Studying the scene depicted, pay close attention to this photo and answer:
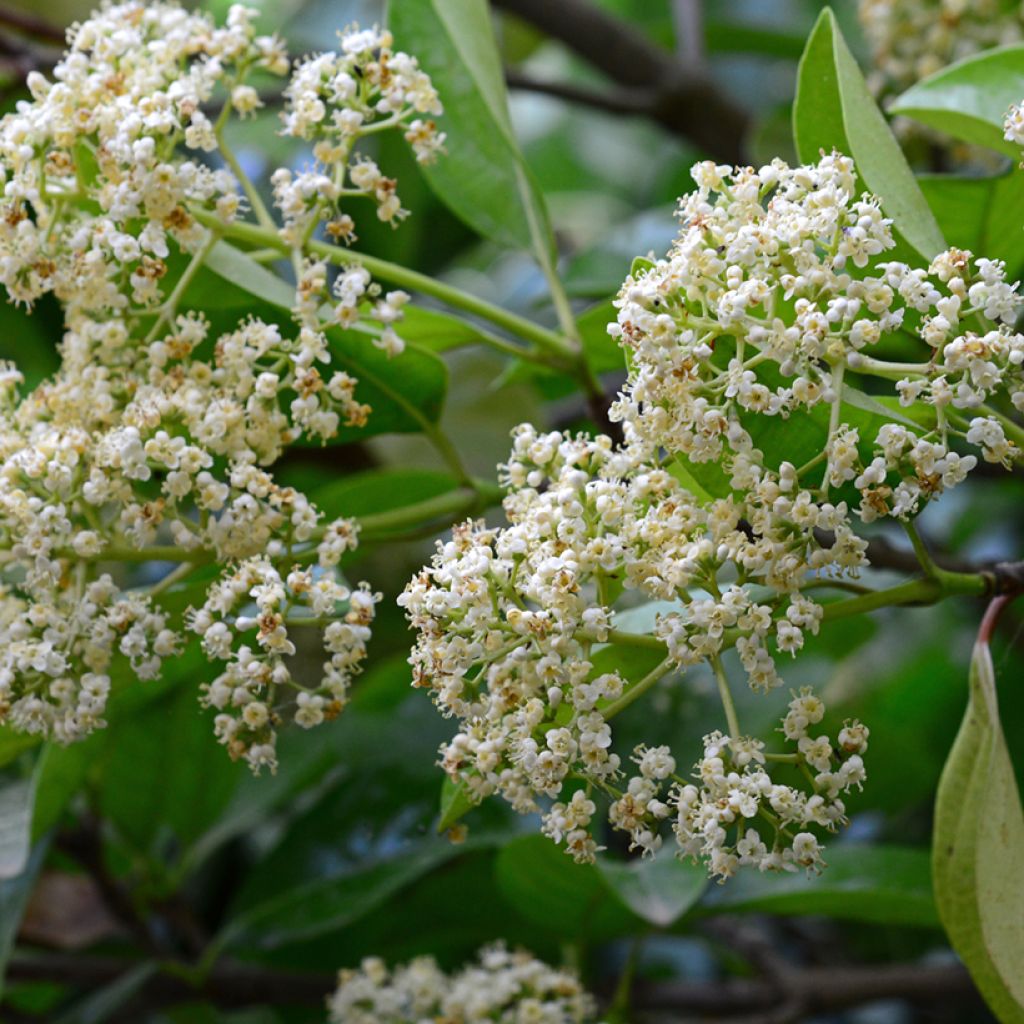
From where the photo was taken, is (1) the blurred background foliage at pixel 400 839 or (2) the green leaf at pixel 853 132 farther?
(1) the blurred background foliage at pixel 400 839

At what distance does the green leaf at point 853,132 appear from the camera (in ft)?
2.98

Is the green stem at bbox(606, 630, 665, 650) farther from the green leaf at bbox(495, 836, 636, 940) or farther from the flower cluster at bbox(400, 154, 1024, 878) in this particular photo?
the green leaf at bbox(495, 836, 636, 940)

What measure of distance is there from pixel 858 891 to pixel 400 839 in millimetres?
513

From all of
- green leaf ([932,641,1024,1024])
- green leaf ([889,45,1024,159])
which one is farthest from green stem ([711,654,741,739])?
green leaf ([889,45,1024,159])

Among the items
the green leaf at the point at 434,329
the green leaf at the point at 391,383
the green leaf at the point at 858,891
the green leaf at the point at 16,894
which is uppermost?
the green leaf at the point at 434,329

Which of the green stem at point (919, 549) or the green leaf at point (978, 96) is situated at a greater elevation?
the green leaf at point (978, 96)

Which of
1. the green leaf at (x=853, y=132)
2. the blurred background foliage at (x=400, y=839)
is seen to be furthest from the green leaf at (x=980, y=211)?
the green leaf at (x=853, y=132)

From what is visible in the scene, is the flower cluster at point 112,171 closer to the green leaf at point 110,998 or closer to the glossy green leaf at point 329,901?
the glossy green leaf at point 329,901

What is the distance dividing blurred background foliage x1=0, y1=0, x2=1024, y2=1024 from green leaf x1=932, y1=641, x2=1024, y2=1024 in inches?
13.6

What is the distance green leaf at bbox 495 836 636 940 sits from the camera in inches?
49.3

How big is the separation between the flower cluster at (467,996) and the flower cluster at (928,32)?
107 cm

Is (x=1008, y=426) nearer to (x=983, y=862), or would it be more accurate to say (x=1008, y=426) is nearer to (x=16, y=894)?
(x=983, y=862)

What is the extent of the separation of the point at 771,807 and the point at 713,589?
136 millimetres

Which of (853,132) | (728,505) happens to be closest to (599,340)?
(853,132)
